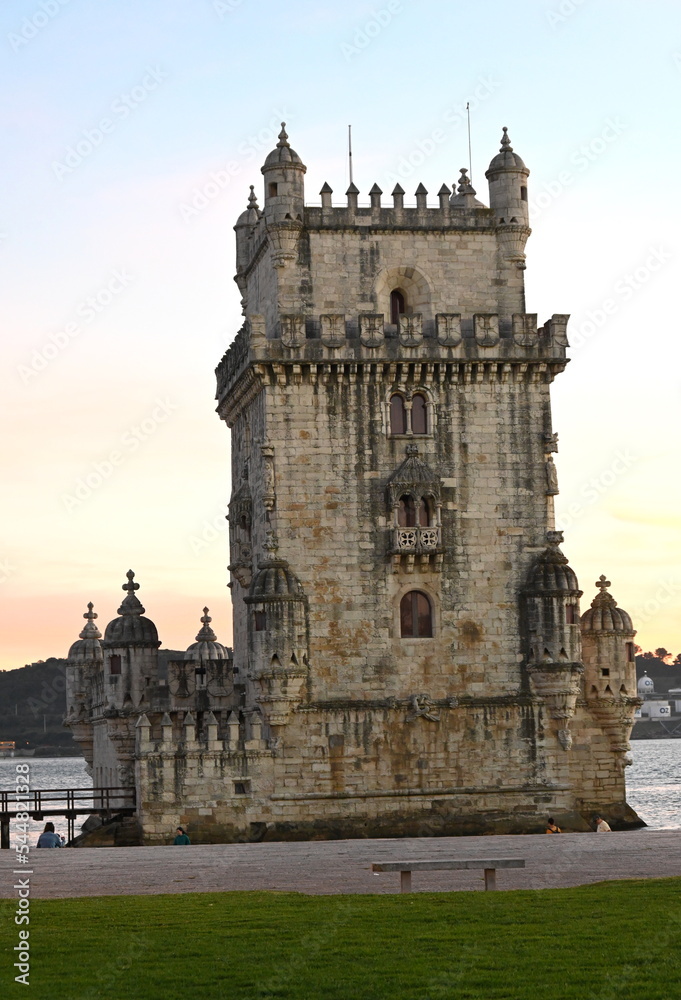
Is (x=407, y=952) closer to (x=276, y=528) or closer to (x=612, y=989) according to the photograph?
(x=612, y=989)

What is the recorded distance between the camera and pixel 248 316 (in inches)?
2088

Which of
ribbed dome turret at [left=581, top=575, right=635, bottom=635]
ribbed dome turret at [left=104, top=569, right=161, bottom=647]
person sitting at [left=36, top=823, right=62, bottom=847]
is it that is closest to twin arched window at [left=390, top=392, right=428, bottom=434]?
ribbed dome turret at [left=581, top=575, right=635, bottom=635]

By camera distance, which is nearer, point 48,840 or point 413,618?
point 48,840

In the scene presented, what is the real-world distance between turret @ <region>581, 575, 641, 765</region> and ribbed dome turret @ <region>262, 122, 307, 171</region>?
16.9 metres

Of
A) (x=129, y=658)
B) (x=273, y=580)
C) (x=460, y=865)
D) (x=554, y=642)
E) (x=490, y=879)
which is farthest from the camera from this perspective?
(x=129, y=658)

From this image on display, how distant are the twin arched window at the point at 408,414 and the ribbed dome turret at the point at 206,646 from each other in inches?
624

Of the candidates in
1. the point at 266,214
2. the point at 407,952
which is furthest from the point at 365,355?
the point at 407,952

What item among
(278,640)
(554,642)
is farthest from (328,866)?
(554,642)

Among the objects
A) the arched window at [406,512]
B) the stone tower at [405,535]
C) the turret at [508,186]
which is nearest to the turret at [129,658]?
the stone tower at [405,535]

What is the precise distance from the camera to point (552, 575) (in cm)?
4875

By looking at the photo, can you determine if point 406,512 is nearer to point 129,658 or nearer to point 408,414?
point 408,414

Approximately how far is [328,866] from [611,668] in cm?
2082

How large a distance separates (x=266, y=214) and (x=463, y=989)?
35407 millimetres

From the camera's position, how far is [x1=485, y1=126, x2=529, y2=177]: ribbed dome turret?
169 ft
